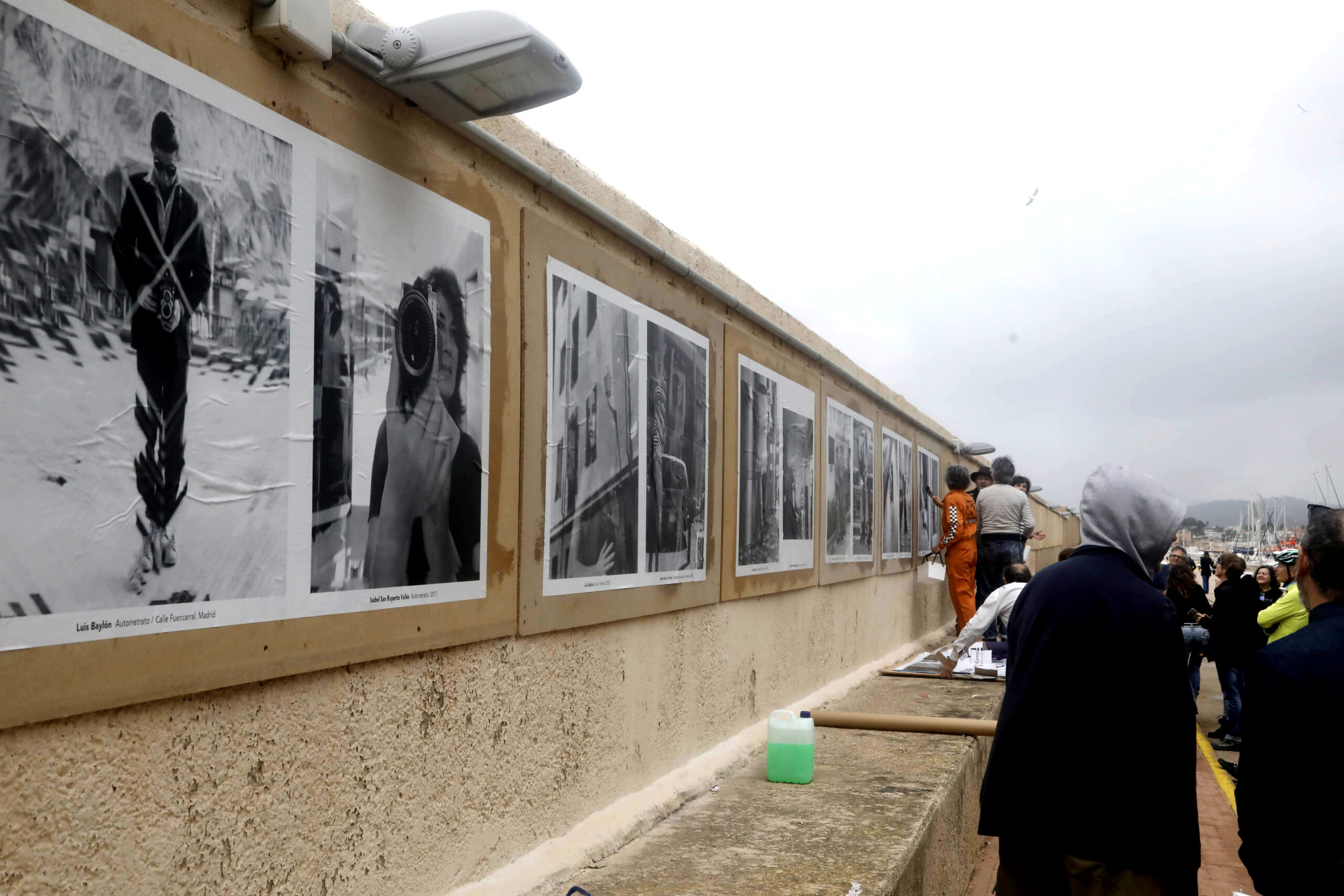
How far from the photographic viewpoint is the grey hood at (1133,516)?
2.96 m

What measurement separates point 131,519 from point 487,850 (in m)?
1.73

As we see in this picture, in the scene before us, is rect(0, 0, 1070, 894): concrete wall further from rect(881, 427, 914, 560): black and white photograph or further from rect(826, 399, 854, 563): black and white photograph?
rect(881, 427, 914, 560): black and white photograph

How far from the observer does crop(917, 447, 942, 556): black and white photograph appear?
11406 mm

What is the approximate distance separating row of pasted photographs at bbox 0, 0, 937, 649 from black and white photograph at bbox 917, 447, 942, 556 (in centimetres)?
842

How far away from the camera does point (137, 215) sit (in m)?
2.04

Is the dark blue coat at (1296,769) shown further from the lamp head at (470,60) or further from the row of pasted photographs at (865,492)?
the row of pasted photographs at (865,492)

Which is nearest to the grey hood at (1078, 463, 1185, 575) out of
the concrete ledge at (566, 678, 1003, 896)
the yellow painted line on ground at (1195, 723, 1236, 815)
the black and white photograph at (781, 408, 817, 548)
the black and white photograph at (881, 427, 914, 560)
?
the concrete ledge at (566, 678, 1003, 896)

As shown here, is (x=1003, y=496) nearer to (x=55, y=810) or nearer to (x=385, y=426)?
(x=385, y=426)

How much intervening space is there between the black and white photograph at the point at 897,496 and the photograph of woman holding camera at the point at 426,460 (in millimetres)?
6846

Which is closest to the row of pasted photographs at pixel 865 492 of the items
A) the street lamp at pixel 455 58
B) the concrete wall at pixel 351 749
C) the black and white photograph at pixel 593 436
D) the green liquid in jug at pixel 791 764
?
the green liquid in jug at pixel 791 764

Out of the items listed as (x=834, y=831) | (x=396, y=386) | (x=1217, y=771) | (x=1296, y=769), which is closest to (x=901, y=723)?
(x=834, y=831)

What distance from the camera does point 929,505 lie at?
465 inches

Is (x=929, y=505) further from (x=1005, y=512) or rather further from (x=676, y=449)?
(x=676, y=449)

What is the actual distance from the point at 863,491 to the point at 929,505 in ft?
11.3
